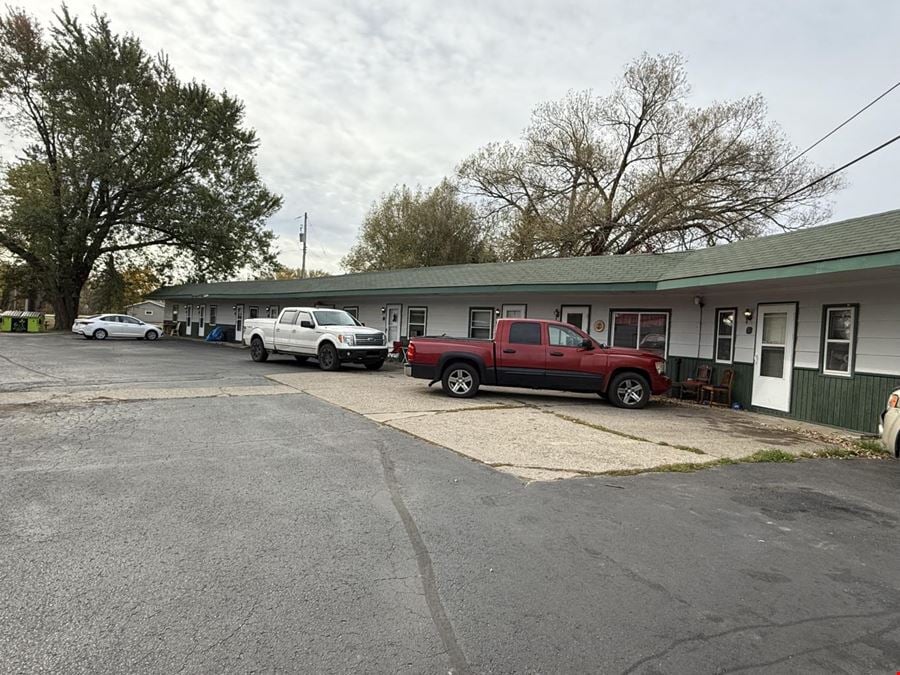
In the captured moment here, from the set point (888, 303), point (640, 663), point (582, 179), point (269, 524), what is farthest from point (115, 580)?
point (582, 179)

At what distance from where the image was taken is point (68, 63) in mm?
28719

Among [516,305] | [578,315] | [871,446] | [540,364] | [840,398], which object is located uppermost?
[516,305]

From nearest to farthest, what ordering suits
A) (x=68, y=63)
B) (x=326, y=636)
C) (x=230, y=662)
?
(x=230, y=662) < (x=326, y=636) < (x=68, y=63)

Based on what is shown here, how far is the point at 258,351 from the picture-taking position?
725 inches

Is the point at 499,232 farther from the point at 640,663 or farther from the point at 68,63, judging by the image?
the point at 640,663

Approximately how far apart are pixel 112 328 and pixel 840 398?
32688 mm

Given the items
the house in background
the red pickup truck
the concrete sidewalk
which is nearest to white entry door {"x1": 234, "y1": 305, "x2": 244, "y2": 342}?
the concrete sidewalk

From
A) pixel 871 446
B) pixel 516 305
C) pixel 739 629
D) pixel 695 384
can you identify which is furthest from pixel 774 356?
pixel 739 629

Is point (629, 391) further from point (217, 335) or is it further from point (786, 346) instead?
point (217, 335)

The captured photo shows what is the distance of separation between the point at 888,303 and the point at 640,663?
9.24 metres

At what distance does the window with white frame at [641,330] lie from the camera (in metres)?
13.3

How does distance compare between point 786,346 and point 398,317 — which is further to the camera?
point 398,317

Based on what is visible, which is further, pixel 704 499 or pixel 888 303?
pixel 888 303

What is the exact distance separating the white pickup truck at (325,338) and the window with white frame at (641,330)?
7172 millimetres
